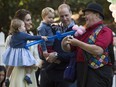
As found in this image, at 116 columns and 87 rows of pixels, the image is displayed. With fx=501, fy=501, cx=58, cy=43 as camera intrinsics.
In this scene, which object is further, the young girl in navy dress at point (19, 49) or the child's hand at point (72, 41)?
the young girl in navy dress at point (19, 49)

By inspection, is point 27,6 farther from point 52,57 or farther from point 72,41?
point 72,41

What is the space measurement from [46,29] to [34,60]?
0.52 metres

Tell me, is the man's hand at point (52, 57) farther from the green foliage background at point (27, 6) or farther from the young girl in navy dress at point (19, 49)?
the green foliage background at point (27, 6)

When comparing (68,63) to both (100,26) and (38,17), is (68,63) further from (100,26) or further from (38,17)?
(38,17)

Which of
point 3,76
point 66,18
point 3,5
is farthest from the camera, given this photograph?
point 3,5

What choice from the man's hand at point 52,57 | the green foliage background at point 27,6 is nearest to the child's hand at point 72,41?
the man's hand at point 52,57

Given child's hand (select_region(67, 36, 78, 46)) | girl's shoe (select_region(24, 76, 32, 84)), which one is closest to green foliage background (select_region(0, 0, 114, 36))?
girl's shoe (select_region(24, 76, 32, 84))

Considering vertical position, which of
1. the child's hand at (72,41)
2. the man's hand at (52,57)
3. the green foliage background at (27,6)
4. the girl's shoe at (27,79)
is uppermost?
the green foliage background at (27,6)

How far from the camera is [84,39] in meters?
6.68

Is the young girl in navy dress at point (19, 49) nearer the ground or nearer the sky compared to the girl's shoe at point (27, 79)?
nearer the sky

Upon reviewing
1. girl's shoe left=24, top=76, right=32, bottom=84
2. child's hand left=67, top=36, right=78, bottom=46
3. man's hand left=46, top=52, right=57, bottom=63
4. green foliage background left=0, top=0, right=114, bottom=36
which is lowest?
girl's shoe left=24, top=76, right=32, bottom=84

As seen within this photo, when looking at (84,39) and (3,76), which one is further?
(3,76)

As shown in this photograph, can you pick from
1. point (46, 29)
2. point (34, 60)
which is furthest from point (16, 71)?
point (46, 29)

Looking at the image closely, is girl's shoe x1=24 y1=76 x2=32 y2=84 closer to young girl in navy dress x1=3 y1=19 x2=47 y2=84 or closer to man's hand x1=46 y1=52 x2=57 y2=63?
young girl in navy dress x1=3 y1=19 x2=47 y2=84
